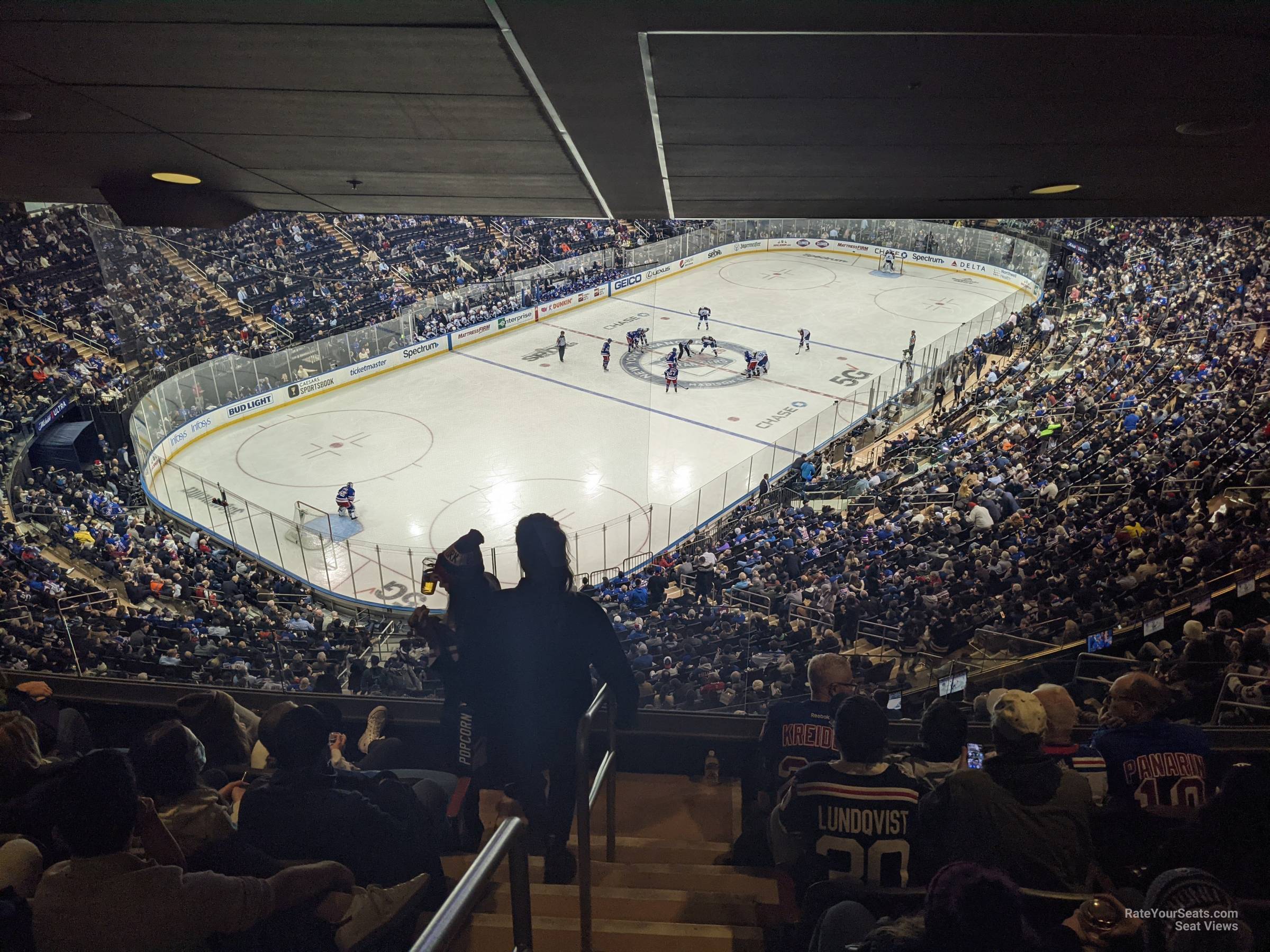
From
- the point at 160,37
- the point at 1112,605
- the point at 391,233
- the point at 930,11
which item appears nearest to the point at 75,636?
the point at 160,37

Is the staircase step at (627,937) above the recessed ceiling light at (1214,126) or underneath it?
underneath

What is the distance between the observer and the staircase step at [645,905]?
314 centimetres

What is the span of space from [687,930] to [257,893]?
142 cm

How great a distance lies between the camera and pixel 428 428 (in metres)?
23.8

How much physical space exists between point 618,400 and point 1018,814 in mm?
23750

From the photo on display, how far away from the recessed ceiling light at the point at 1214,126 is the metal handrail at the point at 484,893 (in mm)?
3115

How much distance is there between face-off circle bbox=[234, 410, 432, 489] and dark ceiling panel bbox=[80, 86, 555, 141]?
18298mm

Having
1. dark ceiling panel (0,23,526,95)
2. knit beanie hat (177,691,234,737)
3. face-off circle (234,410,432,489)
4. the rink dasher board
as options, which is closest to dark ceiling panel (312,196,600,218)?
dark ceiling panel (0,23,526,95)

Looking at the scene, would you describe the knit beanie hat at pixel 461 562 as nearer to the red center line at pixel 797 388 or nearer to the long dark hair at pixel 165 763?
the long dark hair at pixel 165 763

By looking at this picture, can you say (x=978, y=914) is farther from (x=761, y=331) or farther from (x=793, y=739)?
(x=761, y=331)

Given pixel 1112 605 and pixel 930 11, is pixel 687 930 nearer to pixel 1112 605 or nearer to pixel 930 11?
pixel 930 11

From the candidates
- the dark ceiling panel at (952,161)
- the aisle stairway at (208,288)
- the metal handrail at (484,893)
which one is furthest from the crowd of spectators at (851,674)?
the aisle stairway at (208,288)

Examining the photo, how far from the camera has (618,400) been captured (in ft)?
86.6

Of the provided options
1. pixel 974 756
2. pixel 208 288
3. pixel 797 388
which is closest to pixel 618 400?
pixel 797 388
